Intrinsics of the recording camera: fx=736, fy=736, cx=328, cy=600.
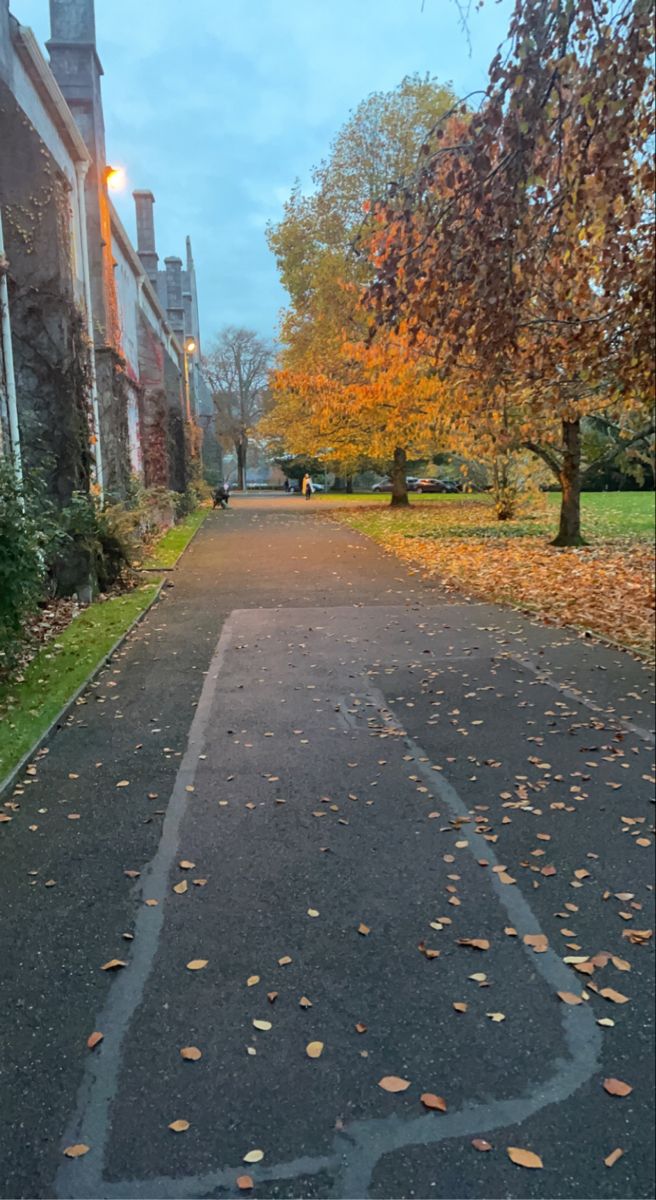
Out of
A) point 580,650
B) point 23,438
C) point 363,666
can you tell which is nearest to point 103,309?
point 23,438

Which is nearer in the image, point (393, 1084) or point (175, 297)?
point (393, 1084)

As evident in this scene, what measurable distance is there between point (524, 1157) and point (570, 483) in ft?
50.0

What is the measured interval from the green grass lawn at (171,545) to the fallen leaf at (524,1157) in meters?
12.5

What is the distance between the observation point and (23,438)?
10.2 m

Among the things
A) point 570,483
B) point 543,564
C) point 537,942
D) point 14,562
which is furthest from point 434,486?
point 537,942

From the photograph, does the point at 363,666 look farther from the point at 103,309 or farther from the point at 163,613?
the point at 103,309

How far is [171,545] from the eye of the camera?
59.0ft

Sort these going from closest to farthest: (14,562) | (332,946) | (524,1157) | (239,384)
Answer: (524,1157)
(332,946)
(14,562)
(239,384)

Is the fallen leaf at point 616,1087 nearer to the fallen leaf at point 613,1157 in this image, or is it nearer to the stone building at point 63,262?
the fallen leaf at point 613,1157

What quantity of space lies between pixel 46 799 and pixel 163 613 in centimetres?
584

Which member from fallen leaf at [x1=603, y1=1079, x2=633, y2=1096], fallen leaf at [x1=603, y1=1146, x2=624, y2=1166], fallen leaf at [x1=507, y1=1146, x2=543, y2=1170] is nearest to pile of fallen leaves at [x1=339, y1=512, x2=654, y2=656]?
fallen leaf at [x1=603, y1=1079, x2=633, y2=1096]

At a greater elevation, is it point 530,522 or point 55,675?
point 530,522

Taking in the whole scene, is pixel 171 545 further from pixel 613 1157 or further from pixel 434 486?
pixel 434 486

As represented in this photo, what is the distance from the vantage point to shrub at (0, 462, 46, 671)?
Answer: 624cm
